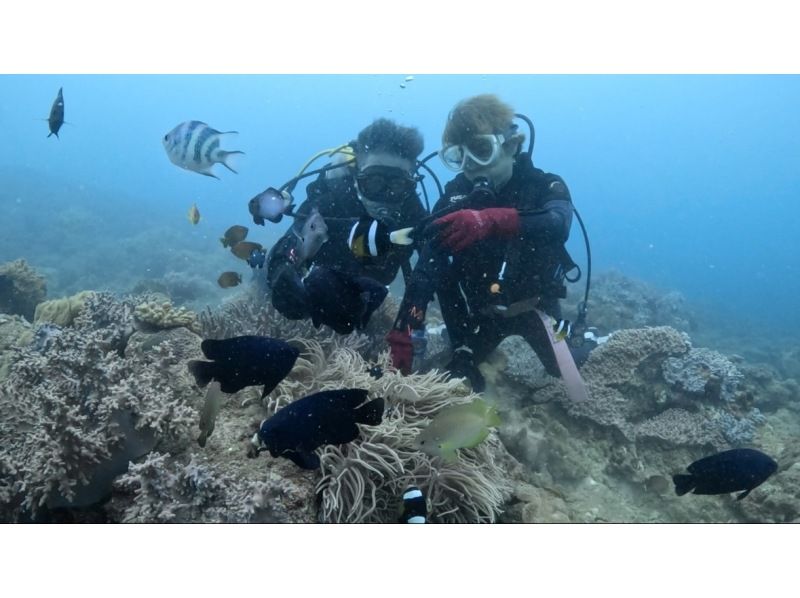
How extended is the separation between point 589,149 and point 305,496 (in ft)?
383

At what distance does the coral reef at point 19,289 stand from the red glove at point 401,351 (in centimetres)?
757

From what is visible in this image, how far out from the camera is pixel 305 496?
245 cm

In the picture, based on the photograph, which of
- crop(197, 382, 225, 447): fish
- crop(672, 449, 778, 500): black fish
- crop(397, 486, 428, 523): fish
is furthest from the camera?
crop(672, 449, 778, 500): black fish

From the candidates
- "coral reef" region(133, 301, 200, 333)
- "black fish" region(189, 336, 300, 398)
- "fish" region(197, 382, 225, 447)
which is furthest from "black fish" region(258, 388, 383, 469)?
"coral reef" region(133, 301, 200, 333)

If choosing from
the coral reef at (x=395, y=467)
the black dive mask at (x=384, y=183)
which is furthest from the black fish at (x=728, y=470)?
the black dive mask at (x=384, y=183)

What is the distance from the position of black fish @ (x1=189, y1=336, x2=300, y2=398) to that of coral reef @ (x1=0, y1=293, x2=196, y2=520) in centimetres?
71

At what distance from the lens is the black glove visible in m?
4.85

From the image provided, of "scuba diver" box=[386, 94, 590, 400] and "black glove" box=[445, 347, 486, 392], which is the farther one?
"black glove" box=[445, 347, 486, 392]

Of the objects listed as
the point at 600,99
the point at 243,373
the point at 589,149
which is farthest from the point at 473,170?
the point at 589,149

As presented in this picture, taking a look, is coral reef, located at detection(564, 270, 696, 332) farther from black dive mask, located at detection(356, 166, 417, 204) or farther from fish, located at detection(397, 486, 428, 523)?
fish, located at detection(397, 486, 428, 523)

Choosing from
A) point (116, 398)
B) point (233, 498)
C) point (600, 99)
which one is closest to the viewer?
point (233, 498)

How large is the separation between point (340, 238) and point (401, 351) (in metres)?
1.93

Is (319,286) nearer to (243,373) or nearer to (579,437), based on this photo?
(243,373)

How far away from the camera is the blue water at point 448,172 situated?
2511 cm
